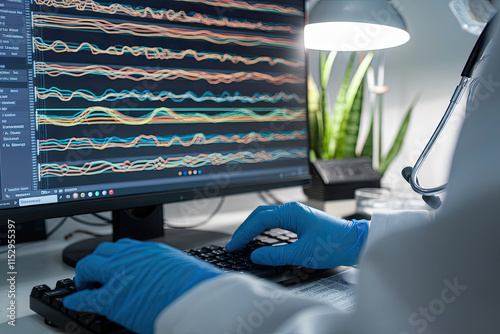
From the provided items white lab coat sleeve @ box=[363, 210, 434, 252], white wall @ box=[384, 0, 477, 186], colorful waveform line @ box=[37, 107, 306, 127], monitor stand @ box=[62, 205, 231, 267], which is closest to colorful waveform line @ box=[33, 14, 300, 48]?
colorful waveform line @ box=[37, 107, 306, 127]

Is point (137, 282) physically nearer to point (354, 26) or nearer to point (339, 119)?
point (354, 26)

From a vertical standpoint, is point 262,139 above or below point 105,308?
above

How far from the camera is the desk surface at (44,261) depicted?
498 mm

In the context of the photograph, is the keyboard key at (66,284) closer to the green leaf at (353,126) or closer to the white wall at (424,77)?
the green leaf at (353,126)

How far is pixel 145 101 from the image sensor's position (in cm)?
72

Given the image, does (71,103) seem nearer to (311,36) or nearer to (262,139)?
(262,139)

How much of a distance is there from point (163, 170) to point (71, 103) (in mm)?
177

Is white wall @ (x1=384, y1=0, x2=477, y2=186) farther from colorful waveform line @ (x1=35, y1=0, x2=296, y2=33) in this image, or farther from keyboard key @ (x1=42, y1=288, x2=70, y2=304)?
keyboard key @ (x1=42, y1=288, x2=70, y2=304)

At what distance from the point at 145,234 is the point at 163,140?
0.60 ft

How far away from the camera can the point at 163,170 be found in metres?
0.75

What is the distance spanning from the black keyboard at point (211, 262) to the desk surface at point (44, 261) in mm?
20

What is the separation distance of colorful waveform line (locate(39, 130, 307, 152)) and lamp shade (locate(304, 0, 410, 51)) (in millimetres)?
208

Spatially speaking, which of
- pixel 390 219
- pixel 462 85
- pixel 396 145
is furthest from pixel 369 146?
pixel 390 219

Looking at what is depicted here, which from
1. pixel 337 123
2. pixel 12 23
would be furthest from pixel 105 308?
pixel 337 123
